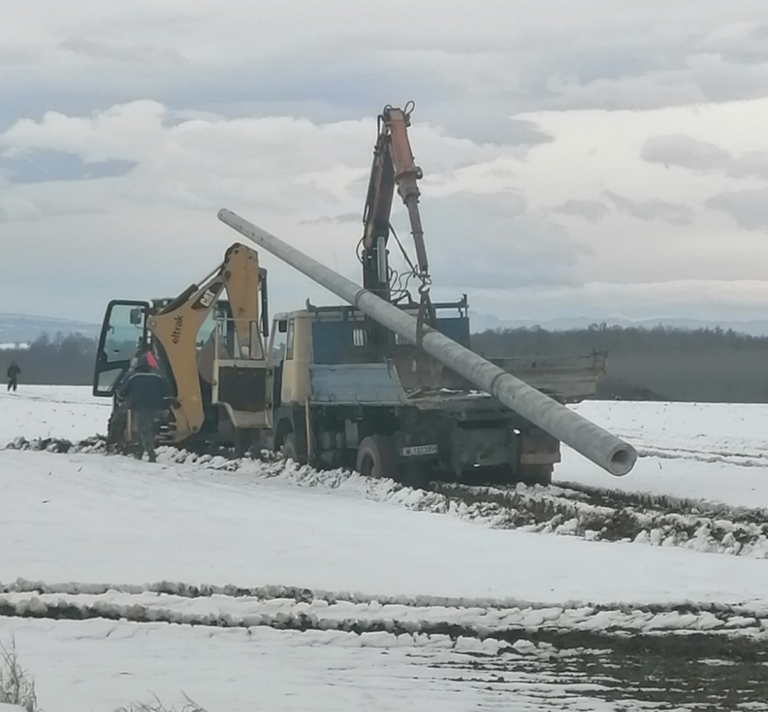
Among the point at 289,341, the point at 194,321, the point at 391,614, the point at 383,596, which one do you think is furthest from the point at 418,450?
the point at 391,614

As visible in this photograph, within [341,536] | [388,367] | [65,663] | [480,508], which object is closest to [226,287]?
[388,367]

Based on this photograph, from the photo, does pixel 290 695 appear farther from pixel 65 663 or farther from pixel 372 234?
pixel 372 234

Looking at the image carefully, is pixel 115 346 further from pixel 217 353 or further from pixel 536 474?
pixel 536 474

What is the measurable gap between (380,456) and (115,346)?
7292 mm

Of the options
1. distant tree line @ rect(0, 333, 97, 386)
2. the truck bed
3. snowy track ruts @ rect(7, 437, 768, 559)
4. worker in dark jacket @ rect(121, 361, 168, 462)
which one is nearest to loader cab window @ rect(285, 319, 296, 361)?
the truck bed

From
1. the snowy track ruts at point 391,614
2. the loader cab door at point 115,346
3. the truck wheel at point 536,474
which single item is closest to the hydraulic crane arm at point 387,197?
the truck wheel at point 536,474

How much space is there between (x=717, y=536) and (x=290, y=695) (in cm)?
638

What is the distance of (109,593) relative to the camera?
8.87 m

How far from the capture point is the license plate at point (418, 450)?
1652 centimetres

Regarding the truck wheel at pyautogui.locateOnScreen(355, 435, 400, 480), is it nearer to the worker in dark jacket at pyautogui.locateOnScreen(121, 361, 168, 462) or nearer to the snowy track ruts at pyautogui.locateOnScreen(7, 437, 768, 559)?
the snowy track ruts at pyautogui.locateOnScreen(7, 437, 768, 559)

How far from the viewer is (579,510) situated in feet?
44.8

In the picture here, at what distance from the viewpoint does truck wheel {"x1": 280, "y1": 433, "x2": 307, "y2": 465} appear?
1900 cm

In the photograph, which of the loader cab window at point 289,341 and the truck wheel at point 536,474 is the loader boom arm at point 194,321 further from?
the truck wheel at point 536,474

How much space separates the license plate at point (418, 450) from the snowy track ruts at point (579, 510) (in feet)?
1.56
